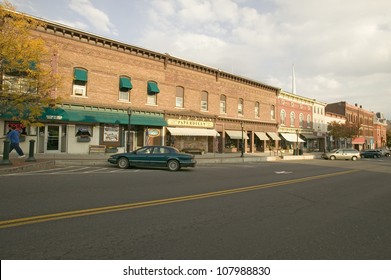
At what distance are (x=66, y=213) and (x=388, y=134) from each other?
102 m

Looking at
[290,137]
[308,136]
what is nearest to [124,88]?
[290,137]

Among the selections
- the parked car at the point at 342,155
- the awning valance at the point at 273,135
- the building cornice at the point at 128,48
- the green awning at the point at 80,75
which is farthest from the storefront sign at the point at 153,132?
the parked car at the point at 342,155

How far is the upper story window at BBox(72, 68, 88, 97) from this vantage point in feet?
67.6

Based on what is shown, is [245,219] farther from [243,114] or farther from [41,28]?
[243,114]

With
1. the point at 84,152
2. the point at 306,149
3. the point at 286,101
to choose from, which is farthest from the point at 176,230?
the point at 306,149

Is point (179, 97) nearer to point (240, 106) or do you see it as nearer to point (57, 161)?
point (240, 106)

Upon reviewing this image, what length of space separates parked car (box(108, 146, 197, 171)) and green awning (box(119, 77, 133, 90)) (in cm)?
994

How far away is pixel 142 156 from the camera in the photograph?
14492mm

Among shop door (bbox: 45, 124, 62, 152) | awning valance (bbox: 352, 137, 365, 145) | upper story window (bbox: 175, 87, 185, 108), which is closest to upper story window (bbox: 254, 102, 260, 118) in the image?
upper story window (bbox: 175, 87, 185, 108)

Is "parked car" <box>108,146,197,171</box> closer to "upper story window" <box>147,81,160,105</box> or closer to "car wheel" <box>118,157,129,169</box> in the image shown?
"car wheel" <box>118,157,129,169</box>

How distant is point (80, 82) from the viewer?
2116 cm

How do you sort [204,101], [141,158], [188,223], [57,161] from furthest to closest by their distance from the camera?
1. [204,101]
2. [57,161]
3. [141,158]
4. [188,223]

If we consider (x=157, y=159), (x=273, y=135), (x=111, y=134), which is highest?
(x=273, y=135)

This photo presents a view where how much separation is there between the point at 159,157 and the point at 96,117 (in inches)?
373
